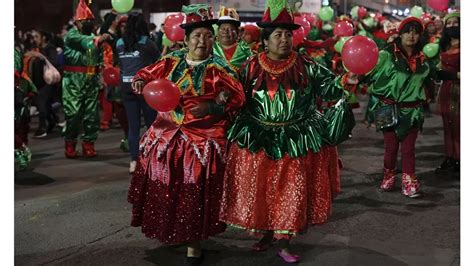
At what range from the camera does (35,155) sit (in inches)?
367

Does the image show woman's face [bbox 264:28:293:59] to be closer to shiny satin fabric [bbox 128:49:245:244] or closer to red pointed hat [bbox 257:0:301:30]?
red pointed hat [bbox 257:0:301:30]

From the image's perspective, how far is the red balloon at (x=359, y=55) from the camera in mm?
4250

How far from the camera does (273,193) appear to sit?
4.43m

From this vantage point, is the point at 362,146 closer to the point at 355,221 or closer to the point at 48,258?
the point at 355,221

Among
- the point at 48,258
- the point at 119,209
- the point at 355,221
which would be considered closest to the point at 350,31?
the point at 355,221

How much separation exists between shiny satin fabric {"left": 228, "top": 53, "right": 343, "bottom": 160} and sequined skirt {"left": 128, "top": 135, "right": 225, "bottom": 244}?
32 centimetres

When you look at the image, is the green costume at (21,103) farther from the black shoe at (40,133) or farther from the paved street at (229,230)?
the black shoe at (40,133)

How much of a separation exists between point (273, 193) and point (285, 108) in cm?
60

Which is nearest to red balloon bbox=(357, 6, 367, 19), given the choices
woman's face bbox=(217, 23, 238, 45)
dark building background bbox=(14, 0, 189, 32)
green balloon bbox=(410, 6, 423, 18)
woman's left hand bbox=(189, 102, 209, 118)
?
green balloon bbox=(410, 6, 423, 18)

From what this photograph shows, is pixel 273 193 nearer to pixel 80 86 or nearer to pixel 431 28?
pixel 80 86

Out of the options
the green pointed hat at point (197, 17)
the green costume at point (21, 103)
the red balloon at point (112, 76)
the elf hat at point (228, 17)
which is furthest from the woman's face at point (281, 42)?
the green costume at point (21, 103)

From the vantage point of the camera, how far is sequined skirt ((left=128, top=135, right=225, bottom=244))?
437cm

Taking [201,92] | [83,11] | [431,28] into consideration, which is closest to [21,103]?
[83,11]

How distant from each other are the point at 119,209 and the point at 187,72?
2211 mm
